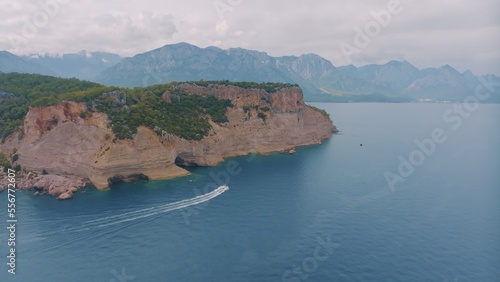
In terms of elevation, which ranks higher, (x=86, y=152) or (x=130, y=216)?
(x=86, y=152)

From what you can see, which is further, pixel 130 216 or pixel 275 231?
pixel 130 216

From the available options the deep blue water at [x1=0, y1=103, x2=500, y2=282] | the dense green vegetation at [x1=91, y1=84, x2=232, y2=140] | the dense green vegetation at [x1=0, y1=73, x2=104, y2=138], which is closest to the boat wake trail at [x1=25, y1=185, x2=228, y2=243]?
the deep blue water at [x1=0, y1=103, x2=500, y2=282]

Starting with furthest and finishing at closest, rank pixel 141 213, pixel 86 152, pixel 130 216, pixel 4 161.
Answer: pixel 4 161 → pixel 86 152 → pixel 141 213 → pixel 130 216

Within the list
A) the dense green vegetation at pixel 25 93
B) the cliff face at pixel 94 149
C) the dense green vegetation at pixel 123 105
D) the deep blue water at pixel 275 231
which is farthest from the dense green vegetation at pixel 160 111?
the deep blue water at pixel 275 231

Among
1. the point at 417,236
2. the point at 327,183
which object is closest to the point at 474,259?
the point at 417,236

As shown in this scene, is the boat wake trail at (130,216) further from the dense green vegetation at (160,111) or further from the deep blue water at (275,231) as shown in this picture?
the dense green vegetation at (160,111)

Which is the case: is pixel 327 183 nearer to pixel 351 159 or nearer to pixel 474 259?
pixel 351 159

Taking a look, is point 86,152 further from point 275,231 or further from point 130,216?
point 275,231

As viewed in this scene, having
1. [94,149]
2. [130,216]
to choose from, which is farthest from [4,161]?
[130,216]
